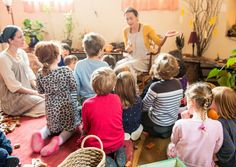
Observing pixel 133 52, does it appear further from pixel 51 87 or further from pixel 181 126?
pixel 181 126

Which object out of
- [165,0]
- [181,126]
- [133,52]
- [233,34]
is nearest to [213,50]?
[233,34]

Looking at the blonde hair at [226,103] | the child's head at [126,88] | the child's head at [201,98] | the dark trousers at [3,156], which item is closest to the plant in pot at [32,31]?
the child's head at [126,88]

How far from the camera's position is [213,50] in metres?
3.82

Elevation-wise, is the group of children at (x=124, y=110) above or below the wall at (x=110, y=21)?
below

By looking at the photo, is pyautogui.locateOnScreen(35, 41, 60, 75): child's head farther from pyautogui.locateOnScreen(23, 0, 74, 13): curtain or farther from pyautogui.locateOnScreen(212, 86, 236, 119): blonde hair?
pyautogui.locateOnScreen(23, 0, 74, 13): curtain

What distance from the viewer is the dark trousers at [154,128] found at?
2271 millimetres

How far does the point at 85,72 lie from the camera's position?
226 centimetres

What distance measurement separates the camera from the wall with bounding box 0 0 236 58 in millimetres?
3750

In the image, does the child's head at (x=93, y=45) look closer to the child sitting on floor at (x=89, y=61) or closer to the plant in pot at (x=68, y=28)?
the child sitting on floor at (x=89, y=61)

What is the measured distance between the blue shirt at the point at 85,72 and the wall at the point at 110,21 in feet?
6.85

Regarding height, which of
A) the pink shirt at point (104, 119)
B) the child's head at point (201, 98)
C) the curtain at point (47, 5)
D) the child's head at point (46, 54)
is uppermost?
the curtain at point (47, 5)

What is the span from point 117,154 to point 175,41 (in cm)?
268

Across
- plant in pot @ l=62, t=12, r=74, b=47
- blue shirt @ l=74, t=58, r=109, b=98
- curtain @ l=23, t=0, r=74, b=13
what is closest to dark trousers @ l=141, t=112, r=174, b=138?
blue shirt @ l=74, t=58, r=109, b=98

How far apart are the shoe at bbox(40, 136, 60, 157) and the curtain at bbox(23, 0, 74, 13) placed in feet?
9.88
